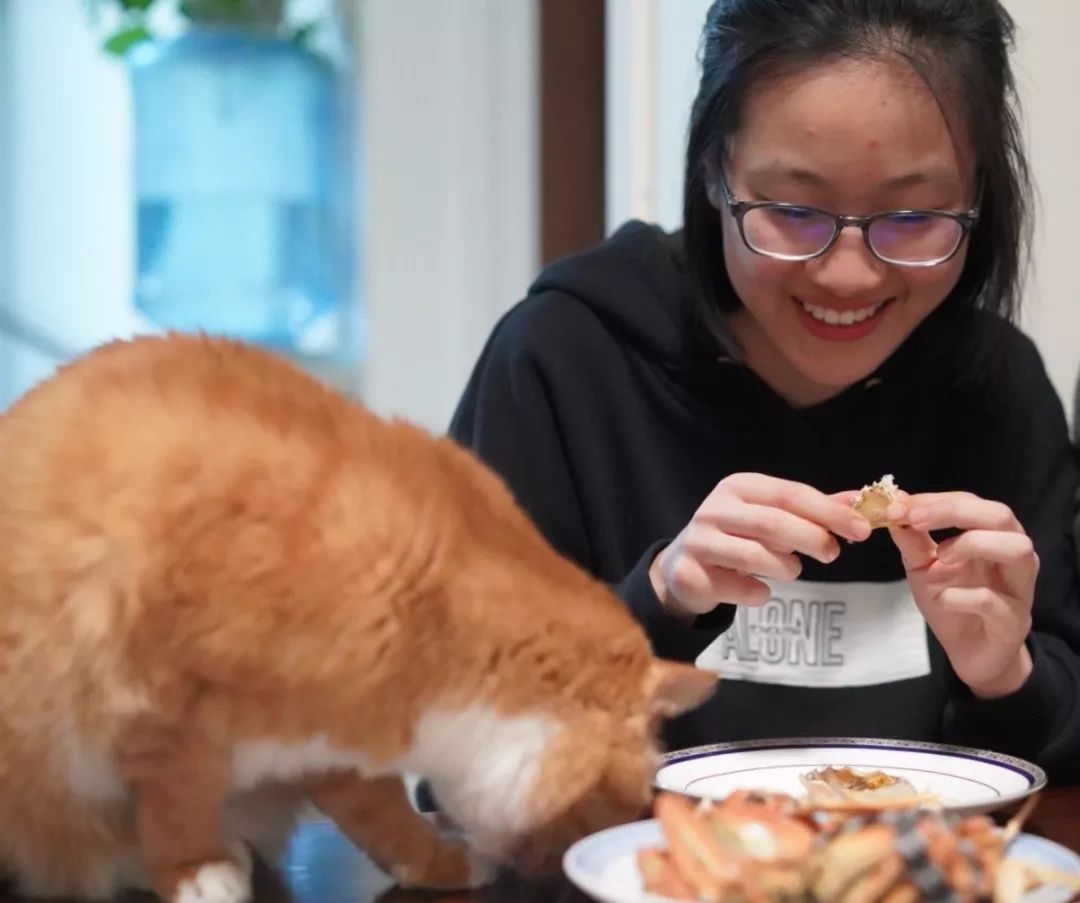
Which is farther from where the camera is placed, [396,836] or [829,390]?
[829,390]

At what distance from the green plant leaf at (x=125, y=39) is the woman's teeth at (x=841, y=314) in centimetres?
119

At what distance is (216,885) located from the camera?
0.69 meters

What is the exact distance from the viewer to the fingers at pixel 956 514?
2.98ft

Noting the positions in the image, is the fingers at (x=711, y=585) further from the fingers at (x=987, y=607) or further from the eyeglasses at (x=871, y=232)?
the eyeglasses at (x=871, y=232)

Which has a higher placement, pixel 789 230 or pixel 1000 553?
pixel 789 230

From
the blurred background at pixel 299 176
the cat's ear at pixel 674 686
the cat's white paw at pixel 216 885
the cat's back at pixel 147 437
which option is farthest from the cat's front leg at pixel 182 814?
the blurred background at pixel 299 176

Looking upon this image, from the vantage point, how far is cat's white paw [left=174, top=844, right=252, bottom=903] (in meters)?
0.69

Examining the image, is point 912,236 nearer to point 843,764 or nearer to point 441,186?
point 843,764

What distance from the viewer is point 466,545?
714 mm

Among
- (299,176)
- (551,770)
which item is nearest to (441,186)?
(299,176)

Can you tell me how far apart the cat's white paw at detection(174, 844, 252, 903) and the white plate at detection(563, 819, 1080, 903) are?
0.16 m

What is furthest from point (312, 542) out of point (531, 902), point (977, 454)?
point (977, 454)

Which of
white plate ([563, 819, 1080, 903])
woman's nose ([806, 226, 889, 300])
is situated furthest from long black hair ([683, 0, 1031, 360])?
white plate ([563, 819, 1080, 903])

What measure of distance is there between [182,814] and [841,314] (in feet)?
2.11
